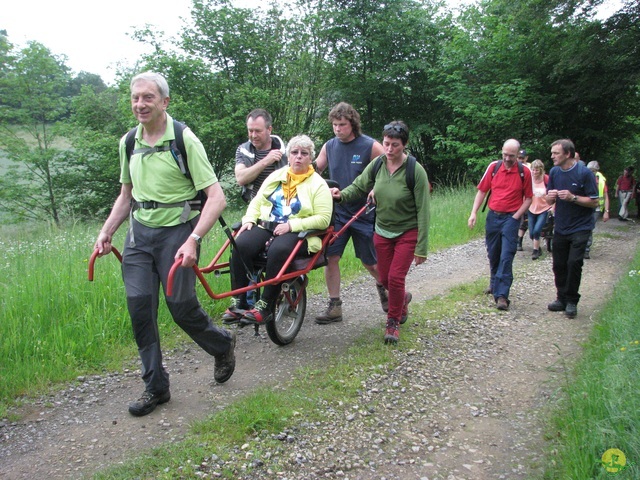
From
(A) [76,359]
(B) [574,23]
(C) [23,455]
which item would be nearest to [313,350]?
(A) [76,359]

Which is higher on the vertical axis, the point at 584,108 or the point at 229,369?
the point at 584,108

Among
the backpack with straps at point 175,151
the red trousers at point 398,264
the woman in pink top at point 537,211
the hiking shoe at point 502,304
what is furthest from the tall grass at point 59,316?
the woman in pink top at point 537,211

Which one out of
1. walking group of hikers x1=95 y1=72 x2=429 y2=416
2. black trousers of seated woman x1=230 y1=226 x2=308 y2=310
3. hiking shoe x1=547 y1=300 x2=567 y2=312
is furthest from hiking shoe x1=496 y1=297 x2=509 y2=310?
black trousers of seated woman x1=230 y1=226 x2=308 y2=310

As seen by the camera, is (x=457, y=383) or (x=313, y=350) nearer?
(x=457, y=383)

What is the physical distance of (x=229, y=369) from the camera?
4195mm

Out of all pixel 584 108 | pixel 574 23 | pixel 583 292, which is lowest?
pixel 583 292

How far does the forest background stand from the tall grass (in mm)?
11621

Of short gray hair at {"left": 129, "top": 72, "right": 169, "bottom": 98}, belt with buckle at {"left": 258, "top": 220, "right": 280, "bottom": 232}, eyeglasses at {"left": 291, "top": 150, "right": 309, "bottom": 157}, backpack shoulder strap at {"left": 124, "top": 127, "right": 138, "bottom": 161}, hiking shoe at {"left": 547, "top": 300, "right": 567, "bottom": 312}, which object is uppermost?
short gray hair at {"left": 129, "top": 72, "right": 169, "bottom": 98}

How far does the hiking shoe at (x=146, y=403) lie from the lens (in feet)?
12.3

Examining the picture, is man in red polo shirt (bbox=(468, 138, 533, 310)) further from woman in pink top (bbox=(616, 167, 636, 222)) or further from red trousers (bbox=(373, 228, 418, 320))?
woman in pink top (bbox=(616, 167, 636, 222))

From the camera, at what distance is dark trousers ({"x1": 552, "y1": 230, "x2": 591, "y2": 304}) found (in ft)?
20.5

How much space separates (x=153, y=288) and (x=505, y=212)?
14.9 ft

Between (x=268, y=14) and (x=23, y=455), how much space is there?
2140 cm

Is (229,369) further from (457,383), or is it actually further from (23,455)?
(457,383)
